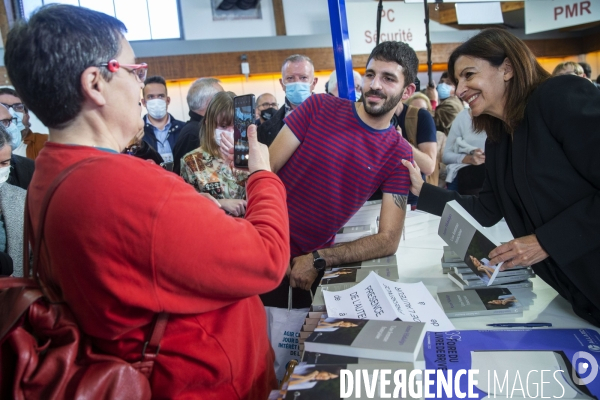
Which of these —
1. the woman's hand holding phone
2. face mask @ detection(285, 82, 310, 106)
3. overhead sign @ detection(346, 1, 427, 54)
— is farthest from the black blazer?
overhead sign @ detection(346, 1, 427, 54)

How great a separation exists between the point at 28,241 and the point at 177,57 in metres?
8.70

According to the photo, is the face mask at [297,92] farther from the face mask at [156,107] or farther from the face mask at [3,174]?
the face mask at [3,174]

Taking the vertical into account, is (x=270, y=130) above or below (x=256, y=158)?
above

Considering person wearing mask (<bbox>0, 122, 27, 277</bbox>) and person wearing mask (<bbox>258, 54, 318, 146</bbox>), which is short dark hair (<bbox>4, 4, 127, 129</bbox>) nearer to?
person wearing mask (<bbox>0, 122, 27, 277</bbox>)

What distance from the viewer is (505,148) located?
1.68 m

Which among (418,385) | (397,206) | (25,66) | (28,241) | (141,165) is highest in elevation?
(25,66)

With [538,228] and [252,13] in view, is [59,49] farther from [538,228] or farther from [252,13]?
[252,13]

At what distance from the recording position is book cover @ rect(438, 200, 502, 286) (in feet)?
5.02

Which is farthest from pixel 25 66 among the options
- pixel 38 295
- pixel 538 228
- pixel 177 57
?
pixel 177 57

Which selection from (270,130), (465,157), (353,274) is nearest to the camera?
(353,274)

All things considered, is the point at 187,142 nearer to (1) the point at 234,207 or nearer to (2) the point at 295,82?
(2) the point at 295,82

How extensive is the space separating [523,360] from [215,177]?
1.83 m

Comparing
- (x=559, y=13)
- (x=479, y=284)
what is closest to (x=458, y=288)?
(x=479, y=284)

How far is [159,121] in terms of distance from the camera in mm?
4469
